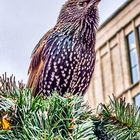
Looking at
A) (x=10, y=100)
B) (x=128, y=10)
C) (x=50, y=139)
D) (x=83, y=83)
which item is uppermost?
(x=128, y=10)

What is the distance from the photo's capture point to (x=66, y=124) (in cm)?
128

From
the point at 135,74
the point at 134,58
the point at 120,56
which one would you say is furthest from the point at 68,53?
the point at 120,56

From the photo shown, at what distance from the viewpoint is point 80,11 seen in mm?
1655

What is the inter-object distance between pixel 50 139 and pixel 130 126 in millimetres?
271

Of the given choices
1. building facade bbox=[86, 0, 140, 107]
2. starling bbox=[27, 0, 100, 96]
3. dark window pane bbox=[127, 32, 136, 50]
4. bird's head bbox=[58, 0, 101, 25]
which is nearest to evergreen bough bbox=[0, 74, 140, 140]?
starling bbox=[27, 0, 100, 96]

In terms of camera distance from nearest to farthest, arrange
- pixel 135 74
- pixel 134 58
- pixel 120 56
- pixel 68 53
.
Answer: pixel 68 53 < pixel 135 74 < pixel 134 58 < pixel 120 56

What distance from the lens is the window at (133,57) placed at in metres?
19.5

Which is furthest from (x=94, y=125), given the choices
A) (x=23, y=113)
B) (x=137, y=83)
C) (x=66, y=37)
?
(x=137, y=83)

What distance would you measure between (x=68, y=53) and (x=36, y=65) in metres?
0.11

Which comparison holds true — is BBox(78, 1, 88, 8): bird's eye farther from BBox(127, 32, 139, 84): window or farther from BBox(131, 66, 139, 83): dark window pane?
BBox(127, 32, 139, 84): window

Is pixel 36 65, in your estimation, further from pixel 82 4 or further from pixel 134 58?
pixel 134 58

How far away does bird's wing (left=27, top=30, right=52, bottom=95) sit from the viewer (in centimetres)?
163

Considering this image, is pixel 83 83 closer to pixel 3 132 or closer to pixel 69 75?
pixel 69 75

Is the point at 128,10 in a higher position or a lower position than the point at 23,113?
higher
